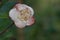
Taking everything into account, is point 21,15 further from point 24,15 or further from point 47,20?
point 47,20

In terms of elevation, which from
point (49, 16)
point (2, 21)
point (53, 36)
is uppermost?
point (2, 21)

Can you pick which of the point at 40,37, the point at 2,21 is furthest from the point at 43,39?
the point at 2,21

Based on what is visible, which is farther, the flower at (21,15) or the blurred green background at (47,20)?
the blurred green background at (47,20)

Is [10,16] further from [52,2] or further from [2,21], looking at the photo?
[52,2]

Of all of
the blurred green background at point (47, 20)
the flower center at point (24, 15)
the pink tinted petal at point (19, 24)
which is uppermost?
the flower center at point (24, 15)

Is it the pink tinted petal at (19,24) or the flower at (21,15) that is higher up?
the flower at (21,15)

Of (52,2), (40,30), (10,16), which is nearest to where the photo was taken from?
(10,16)

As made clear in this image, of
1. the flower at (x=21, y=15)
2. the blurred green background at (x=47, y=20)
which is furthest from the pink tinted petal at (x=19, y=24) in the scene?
the blurred green background at (x=47, y=20)

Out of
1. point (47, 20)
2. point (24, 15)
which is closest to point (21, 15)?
point (24, 15)

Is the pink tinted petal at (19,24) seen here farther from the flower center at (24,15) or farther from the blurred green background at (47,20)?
the blurred green background at (47,20)
